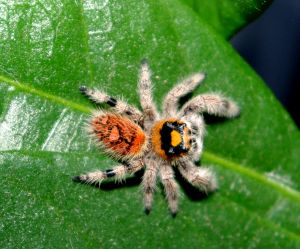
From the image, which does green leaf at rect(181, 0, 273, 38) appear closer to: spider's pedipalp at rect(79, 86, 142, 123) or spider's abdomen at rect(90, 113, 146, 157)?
spider's pedipalp at rect(79, 86, 142, 123)

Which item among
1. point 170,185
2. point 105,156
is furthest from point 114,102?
point 170,185

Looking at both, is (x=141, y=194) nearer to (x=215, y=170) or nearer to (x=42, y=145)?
(x=215, y=170)

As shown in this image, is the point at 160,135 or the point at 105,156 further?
the point at 160,135

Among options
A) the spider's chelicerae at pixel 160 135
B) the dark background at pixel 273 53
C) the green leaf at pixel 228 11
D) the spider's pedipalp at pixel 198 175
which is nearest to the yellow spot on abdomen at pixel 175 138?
the spider's chelicerae at pixel 160 135

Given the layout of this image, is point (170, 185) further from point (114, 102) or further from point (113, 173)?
point (114, 102)

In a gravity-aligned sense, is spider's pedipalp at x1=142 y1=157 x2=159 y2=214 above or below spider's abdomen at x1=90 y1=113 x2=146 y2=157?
below

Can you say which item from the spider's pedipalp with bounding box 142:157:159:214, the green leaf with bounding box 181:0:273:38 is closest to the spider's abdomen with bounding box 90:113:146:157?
the spider's pedipalp with bounding box 142:157:159:214

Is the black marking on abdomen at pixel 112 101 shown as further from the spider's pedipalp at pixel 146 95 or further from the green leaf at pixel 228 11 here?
the green leaf at pixel 228 11
